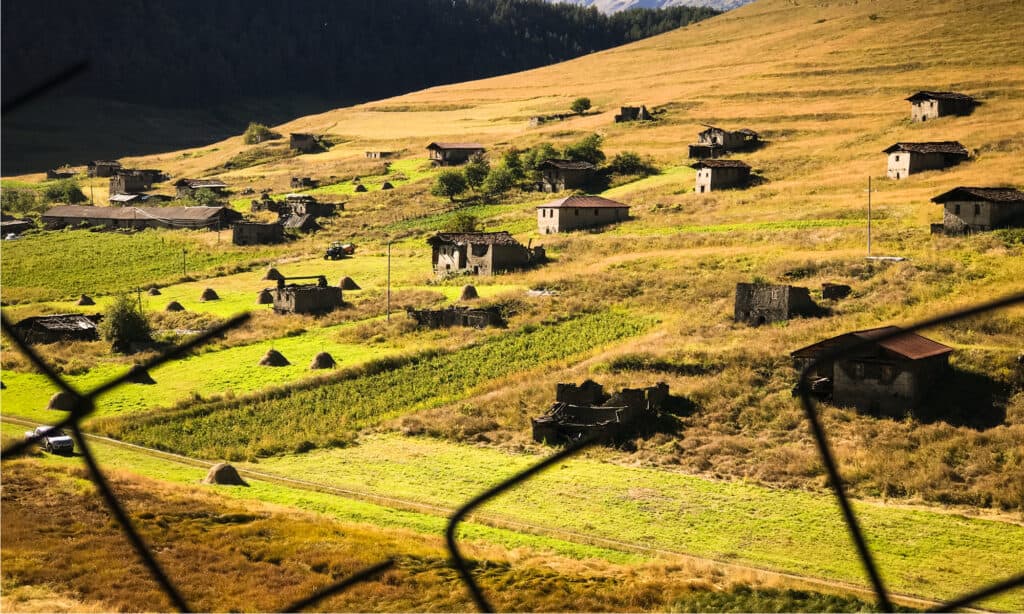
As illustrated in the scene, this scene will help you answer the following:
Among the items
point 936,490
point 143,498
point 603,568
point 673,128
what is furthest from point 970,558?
point 673,128

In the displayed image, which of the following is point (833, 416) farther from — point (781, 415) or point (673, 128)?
point (673, 128)

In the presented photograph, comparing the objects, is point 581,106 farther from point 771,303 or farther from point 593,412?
point 593,412

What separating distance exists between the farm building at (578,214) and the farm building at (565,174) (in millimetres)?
16686

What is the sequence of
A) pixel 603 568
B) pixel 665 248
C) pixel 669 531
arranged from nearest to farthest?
pixel 603 568 < pixel 669 531 < pixel 665 248

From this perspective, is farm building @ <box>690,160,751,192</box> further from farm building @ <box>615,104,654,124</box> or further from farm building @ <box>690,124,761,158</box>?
farm building @ <box>615,104,654,124</box>

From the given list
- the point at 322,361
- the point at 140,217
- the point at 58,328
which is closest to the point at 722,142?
the point at 140,217

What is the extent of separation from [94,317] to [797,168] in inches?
2461

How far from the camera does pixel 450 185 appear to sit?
110m

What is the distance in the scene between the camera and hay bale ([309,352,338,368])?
171 feet

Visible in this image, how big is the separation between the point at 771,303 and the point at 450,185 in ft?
202

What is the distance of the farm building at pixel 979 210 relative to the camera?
64625 millimetres

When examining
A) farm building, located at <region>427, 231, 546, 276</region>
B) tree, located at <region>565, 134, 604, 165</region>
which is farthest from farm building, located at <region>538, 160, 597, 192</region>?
farm building, located at <region>427, 231, 546, 276</region>

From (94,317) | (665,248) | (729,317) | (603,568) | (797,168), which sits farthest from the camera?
(797,168)

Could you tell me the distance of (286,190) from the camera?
12681 cm
